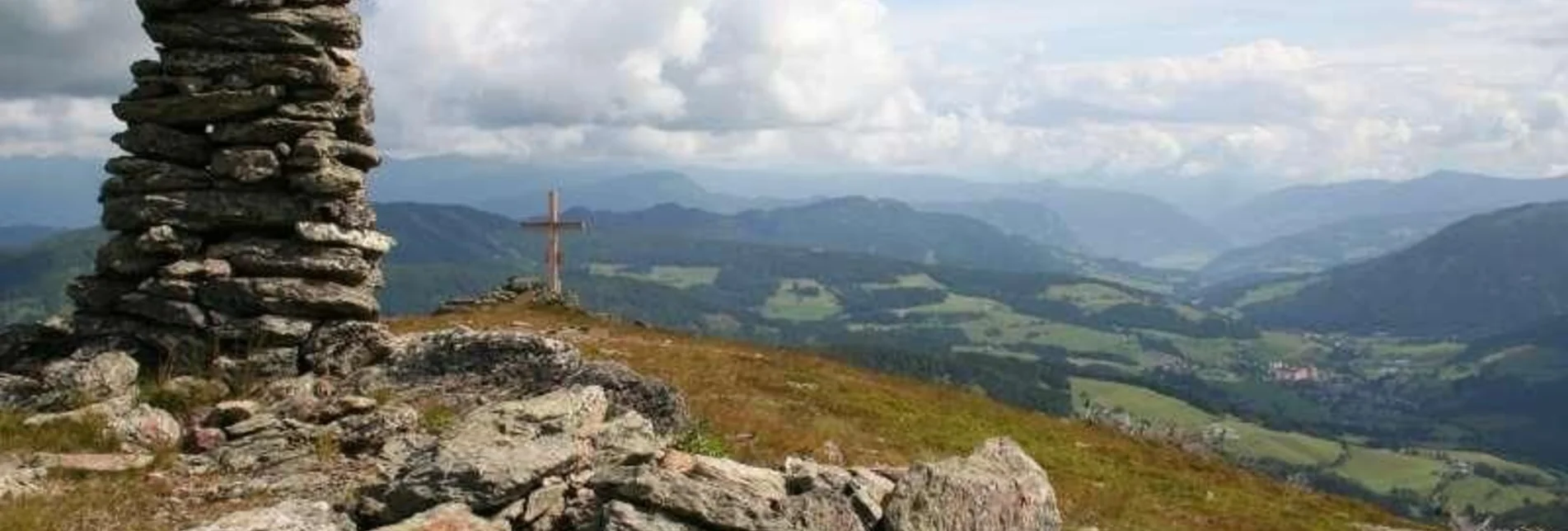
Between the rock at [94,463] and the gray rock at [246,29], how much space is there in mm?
12419

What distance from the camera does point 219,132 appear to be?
29828mm

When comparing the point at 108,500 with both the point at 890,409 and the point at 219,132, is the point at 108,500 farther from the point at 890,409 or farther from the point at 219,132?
the point at 890,409

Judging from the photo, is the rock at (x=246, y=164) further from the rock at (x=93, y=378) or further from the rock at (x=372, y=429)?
the rock at (x=372, y=429)

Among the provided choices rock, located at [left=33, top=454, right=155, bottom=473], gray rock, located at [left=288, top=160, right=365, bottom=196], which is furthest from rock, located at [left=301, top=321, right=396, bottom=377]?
rock, located at [left=33, top=454, right=155, bottom=473]

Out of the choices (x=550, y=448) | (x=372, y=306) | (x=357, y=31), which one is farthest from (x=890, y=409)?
(x=550, y=448)

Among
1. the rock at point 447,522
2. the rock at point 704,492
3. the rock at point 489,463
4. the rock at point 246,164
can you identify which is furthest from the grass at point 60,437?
the rock at point 704,492

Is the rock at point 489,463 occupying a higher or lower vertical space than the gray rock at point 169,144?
lower

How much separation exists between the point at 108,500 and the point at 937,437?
2331 centimetres

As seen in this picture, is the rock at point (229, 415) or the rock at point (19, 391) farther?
the rock at point (19, 391)

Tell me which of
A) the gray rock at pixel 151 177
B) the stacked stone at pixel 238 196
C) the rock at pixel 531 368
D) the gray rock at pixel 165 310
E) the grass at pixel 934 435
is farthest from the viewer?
the grass at pixel 934 435

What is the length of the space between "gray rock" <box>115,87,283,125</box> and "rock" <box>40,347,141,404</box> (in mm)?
6255

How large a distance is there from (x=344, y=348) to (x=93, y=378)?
17.0 feet

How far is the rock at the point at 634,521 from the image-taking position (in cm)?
1581

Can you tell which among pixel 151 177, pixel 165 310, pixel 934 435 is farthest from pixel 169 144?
pixel 934 435
